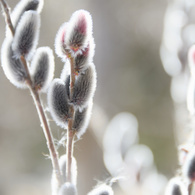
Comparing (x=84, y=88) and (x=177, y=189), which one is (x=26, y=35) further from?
(x=177, y=189)

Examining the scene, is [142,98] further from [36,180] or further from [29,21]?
[29,21]

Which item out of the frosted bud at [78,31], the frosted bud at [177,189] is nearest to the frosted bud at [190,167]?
the frosted bud at [177,189]

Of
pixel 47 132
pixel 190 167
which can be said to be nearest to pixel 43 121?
pixel 47 132

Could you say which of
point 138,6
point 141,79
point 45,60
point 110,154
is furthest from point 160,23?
Answer: point 45,60

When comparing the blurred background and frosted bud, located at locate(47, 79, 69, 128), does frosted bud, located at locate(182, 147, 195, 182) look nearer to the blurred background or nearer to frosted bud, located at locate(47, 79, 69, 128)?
frosted bud, located at locate(47, 79, 69, 128)

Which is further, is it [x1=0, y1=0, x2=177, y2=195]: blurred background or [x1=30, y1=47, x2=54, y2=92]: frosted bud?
[x1=0, y1=0, x2=177, y2=195]: blurred background

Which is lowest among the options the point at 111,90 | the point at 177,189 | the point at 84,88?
the point at 111,90

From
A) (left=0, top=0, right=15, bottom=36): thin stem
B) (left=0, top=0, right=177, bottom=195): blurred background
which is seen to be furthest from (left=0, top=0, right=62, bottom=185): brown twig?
(left=0, top=0, right=177, bottom=195): blurred background
